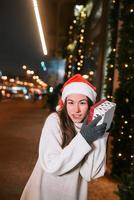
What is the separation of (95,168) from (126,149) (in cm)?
580

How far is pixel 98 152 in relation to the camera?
10.9 ft

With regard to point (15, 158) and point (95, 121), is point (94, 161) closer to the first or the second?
point (95, 121)

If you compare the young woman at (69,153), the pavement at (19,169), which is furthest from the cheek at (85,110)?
the pavement at (19,169)

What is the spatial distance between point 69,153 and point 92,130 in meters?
0.21

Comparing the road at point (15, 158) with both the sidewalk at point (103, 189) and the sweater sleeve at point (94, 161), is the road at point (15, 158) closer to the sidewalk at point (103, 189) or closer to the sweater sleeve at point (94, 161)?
the sidewalk at point (103, 189)

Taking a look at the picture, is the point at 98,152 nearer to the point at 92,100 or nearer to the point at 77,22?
the point at 92,100

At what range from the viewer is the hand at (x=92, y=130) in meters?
3.12

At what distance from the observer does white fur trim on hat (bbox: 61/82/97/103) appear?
3.49 m

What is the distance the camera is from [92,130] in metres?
3.12

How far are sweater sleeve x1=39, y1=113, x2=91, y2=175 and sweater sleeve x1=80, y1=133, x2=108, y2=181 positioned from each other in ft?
0.49

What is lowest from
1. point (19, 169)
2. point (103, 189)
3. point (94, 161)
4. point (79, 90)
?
point (103, 189)

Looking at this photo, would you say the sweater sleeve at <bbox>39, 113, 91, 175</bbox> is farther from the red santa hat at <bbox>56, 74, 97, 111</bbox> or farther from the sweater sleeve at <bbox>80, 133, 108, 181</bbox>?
the red santa hat at <bbox>56, 74, 97, 111</bbox>

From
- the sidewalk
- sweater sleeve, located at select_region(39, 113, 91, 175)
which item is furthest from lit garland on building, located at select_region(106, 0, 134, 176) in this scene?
sweater sleeve, located at select_region(39, 113, 91, 175)

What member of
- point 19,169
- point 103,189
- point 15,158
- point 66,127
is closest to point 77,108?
point 66,127
